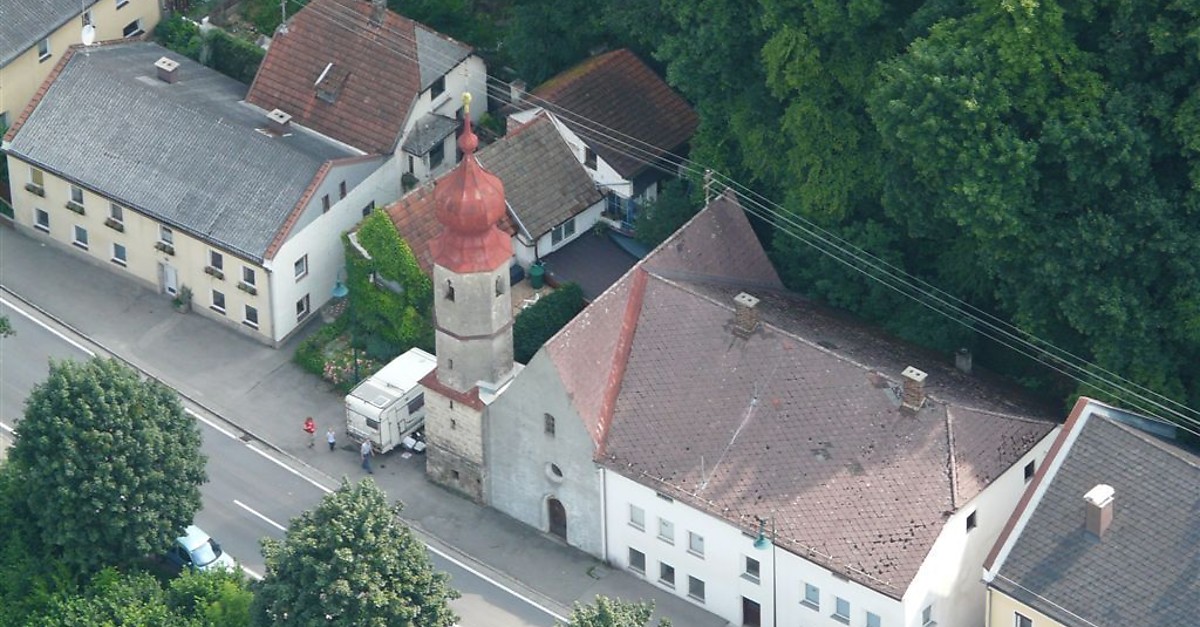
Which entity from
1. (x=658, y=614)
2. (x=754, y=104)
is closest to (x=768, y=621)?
(x=658, y=614)

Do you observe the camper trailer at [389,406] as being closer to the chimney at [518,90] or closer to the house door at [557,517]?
the house door at [557,517]

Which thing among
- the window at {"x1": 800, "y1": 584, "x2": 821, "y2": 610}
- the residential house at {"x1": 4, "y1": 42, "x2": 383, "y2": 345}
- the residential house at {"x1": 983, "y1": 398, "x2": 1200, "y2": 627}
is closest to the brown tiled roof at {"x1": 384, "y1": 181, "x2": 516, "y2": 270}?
the residential house at {"x1": 4, "y1": 42, "x2": 383, "y2": 345}

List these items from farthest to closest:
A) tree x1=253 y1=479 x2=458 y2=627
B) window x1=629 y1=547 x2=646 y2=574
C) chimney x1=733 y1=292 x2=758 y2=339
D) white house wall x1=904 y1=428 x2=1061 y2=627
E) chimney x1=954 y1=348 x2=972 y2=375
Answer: chimney x1=954 y1=348 x2=972 y2=375, window x1=629 y1=547 x2=646 y2=574, chimney x1=733 y1=292 x2=758 y2=339, white house wall x1=904 y1=428 x2=1061 y2=627, tree x1=253 y1=479 x2=458 y2=627

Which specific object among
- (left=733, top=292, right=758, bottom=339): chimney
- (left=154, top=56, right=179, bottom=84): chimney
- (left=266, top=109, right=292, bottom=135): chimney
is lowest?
(left=266, top=109, right=292, bottom=135): chimney

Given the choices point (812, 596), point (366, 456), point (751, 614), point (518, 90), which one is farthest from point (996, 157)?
point (518, 90)

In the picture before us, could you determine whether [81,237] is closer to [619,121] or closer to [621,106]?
[619,121]

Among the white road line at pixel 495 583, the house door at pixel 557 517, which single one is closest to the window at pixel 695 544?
the white road line at pixel 495 583

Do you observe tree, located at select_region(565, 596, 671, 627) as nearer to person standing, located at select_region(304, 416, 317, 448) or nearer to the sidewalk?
the sidewalk
